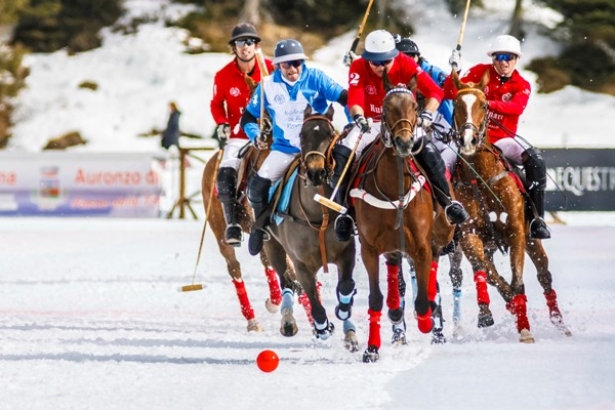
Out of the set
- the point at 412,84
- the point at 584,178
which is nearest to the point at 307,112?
the point at 412,84

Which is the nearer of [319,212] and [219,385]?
[219,385]

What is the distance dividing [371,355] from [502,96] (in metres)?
2.82

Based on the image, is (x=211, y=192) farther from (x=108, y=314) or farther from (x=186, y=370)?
(x=186, y=370)

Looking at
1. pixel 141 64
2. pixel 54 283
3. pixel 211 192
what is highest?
pixel 141 64

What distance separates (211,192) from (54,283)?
362 centimetres

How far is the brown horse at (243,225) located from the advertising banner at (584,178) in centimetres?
1009

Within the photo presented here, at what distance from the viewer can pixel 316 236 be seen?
8.48 m

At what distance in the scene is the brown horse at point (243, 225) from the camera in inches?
383

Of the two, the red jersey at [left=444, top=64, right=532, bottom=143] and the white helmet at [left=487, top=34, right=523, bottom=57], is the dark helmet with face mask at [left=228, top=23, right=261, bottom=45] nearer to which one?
the red jersey at [left=444, top=64, right=532, bottom=143]

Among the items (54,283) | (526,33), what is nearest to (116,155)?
(54,283)

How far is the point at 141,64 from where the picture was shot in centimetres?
3709

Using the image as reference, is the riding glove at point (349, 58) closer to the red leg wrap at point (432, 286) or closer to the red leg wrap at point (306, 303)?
the red leg wrap at point (432, 286)

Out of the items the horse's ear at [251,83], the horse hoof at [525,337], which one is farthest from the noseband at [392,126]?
the horse's ear at [251,83]

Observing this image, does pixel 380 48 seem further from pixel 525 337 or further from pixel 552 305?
pixel 552 305
